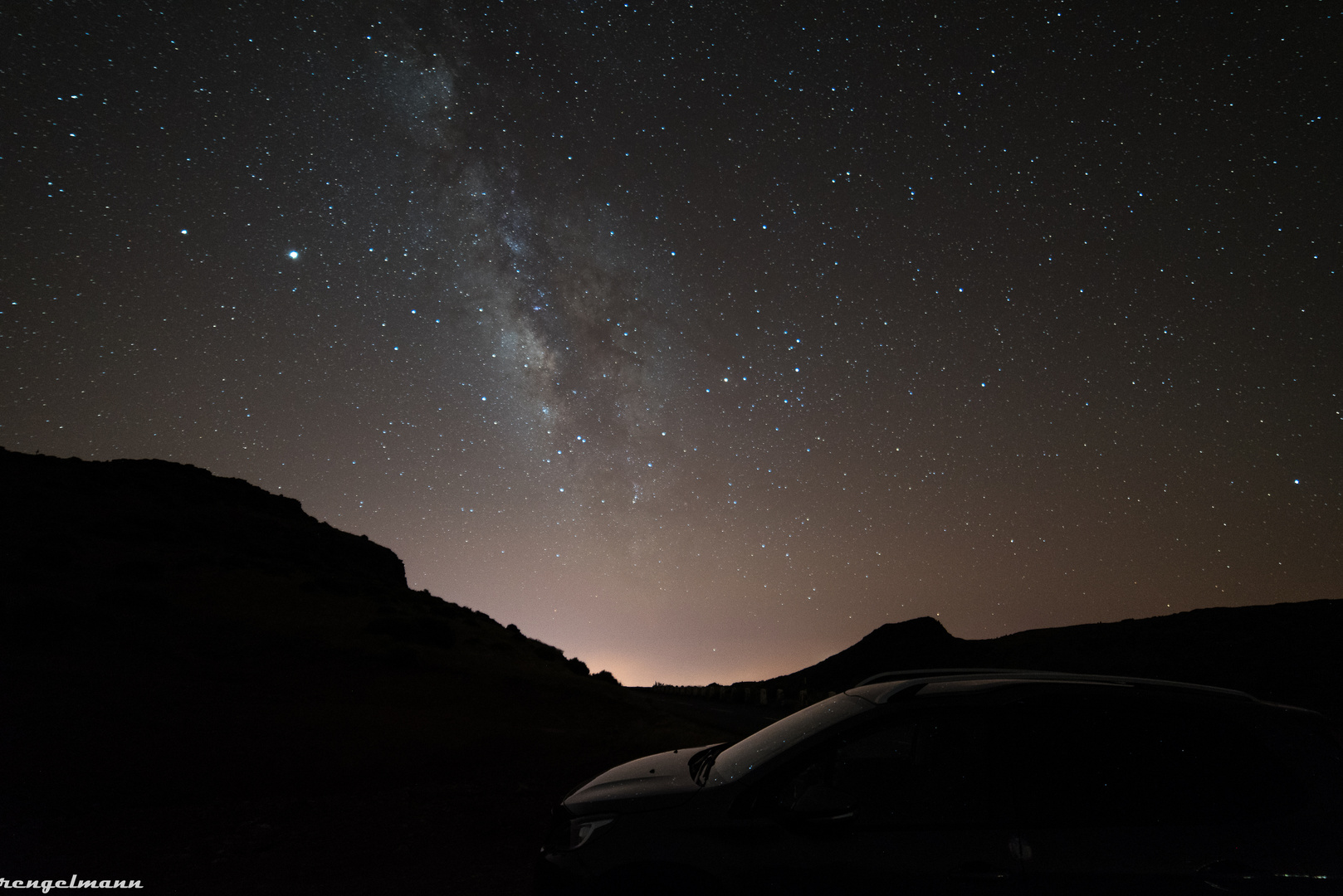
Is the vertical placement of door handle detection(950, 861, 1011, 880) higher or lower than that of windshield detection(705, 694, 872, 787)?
lower

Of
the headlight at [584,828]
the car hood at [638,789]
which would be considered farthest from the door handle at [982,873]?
the headlight at [584,828]

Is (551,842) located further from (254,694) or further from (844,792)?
(254,694)

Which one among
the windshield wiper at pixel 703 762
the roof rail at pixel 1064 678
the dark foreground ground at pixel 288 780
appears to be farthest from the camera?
the dark foreground ground at pixel 288 780

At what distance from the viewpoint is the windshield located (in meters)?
3.11

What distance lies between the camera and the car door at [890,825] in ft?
8.60

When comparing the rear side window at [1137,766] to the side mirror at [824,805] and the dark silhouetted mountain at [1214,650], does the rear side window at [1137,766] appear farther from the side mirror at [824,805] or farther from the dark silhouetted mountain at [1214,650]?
the dark silhouetted mountain at [1214,650]

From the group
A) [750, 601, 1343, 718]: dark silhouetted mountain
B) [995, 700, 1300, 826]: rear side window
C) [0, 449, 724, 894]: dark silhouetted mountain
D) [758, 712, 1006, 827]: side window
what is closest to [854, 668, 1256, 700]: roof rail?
[995, 700, 1300, 826]: rear side window

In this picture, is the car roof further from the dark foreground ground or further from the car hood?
the dark foreground ground

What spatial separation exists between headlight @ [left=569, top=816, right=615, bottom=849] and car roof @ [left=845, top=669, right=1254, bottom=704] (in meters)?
1.44

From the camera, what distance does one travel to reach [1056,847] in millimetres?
2631

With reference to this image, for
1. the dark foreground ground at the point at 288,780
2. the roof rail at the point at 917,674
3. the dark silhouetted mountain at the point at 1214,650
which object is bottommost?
the dark silhouetted mountain at the point at 1214,650

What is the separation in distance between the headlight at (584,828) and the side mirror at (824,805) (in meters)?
0.90

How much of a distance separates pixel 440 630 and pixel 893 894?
878 inches

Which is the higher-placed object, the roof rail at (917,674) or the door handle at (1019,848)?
the roof rail at (917,674)
